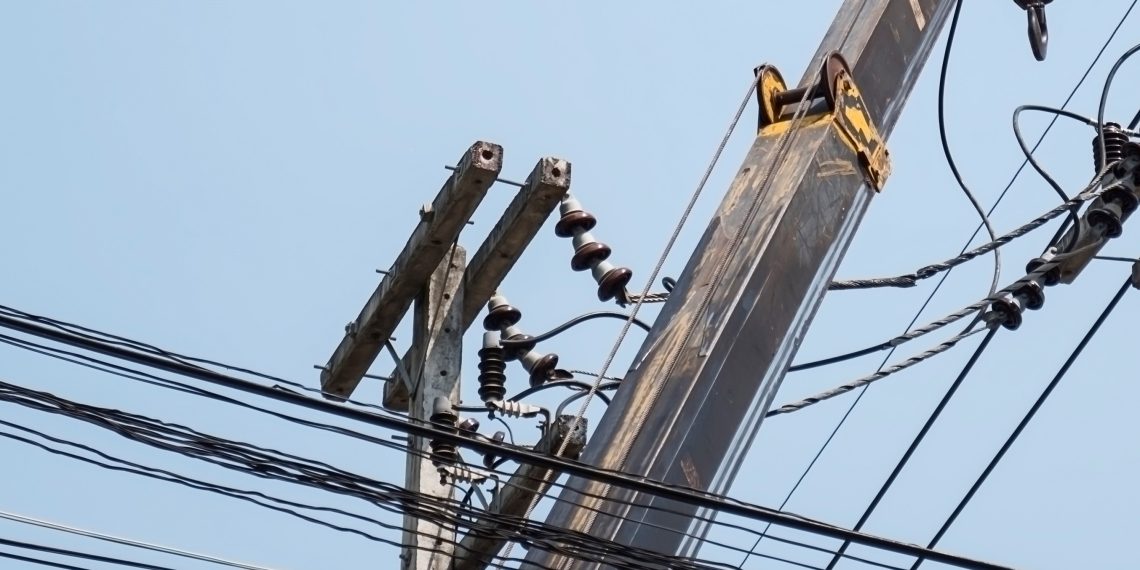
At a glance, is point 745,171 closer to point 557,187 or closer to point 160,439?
point 160,439

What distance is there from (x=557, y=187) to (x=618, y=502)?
10.1 ft

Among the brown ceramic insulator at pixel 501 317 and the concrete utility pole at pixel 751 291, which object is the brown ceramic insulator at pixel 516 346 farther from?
the concrete utility pole at pixel 751 291

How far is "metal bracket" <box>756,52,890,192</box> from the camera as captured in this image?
527 centimetres

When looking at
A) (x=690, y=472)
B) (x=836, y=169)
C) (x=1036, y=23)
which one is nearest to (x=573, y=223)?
(x=1036, y=23)

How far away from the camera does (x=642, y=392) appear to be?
4797mm

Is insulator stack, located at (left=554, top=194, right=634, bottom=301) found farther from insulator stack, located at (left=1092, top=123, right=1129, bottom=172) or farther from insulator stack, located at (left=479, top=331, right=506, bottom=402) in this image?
insulator stack, located at (left=1092, top=123, right=1129, bottom=172)

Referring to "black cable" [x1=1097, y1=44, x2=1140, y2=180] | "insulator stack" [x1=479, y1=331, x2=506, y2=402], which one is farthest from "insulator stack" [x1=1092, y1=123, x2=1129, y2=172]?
"insulator stack" [x1=479, y1=331, x2=506, y2=402]

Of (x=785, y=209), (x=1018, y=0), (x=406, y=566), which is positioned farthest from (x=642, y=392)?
(x=1018, y=0)

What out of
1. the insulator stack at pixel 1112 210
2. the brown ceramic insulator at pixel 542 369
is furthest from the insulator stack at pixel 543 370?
the insulator stack at pixel 1112 210

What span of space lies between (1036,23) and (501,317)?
2.68m

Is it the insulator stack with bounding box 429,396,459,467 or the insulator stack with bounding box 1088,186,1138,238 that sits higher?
the insulator stack with bounding box 1088,186,1138,238

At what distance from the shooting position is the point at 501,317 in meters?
8.08

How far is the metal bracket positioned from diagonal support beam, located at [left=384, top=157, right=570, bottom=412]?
2.10 m

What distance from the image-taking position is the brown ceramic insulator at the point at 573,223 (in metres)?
7.80
